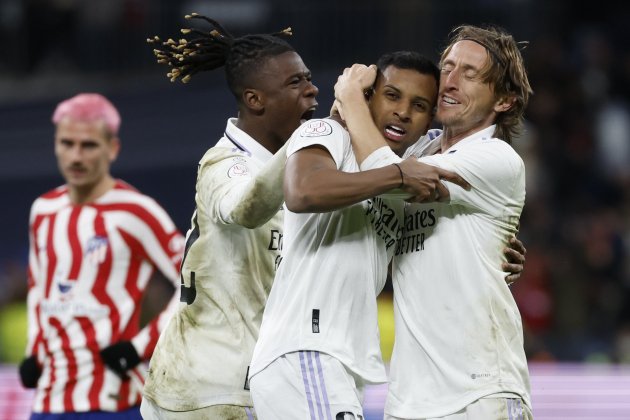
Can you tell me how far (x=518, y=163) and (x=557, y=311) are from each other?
754cm

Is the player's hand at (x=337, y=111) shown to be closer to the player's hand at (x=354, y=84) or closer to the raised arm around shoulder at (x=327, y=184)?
the player's hand at (x=354, y=84)

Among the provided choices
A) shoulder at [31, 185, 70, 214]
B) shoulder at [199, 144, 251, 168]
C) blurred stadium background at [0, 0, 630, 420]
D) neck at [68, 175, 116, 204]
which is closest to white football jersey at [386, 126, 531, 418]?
shoulder at [199, 144, 251, 168]

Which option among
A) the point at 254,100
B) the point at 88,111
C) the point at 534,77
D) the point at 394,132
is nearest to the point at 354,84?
the point at 394,132

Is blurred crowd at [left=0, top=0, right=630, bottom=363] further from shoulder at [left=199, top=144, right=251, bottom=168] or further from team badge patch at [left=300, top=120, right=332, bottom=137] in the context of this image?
team badge patch at [left=300, top=120, right=332, bottom=137]

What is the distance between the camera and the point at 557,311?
1151 centimetres

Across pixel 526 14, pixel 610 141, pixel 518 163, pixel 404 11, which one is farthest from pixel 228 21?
pixel 518 163

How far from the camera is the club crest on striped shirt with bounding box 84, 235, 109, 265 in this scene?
6.02 m

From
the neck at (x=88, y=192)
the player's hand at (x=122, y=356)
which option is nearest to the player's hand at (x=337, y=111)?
the player's hand at (x=122, y=356)

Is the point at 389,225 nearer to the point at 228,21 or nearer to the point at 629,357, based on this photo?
the point at 629,357

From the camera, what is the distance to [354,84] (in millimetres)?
4184

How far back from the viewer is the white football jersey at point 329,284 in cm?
395

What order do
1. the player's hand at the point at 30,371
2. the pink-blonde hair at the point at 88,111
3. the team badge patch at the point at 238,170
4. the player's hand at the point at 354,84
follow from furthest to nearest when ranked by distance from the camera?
the pink-blonde hair at the point at 88,111, the player's hand at the point at 30,371, the team badge patch at the point at 238,170, the player's hand at the point at 354,84

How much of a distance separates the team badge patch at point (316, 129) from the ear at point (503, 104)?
2.28ft

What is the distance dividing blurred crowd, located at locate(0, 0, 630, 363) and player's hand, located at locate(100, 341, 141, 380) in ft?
17.4
